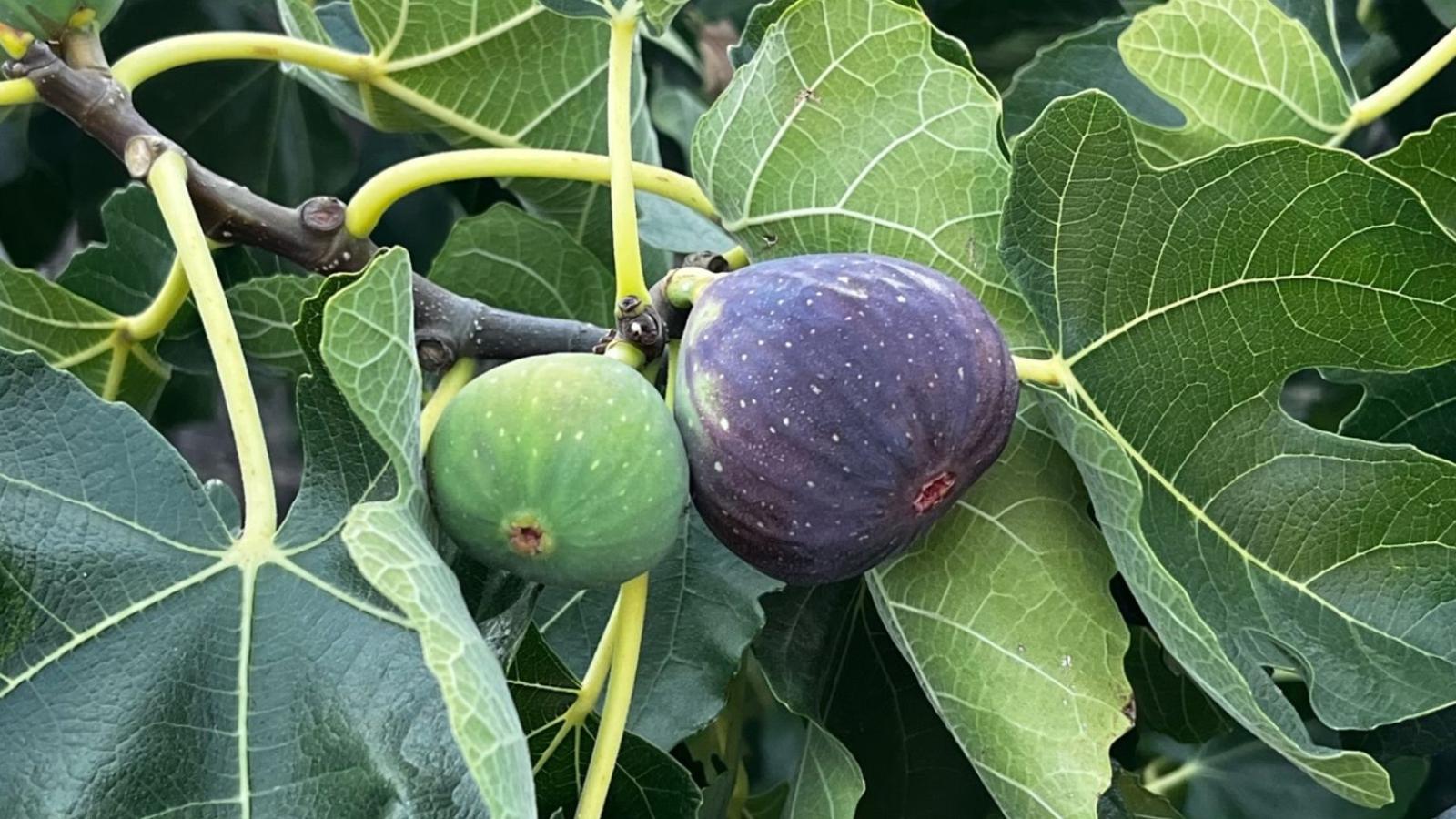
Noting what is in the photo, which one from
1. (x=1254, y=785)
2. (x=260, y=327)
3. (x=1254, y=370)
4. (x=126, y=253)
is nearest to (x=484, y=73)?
(x=260, y=327)

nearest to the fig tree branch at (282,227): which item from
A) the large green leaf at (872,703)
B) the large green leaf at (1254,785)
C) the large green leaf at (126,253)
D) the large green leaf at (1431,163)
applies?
the large green leaf at (872,703)

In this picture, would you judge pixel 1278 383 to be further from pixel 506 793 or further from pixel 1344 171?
pixel 506 793

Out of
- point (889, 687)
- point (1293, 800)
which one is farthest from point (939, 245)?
point (1293, 800)

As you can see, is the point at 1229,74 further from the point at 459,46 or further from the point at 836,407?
the point at 459,46

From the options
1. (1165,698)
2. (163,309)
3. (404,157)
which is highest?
(163,309)

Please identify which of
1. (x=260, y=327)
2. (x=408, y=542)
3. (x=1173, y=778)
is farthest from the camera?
(x=1173, y=778)

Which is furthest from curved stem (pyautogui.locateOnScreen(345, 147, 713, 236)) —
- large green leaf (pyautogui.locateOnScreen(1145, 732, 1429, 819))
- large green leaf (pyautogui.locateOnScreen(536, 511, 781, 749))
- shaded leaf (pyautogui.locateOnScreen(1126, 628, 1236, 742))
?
large green leaf (pyautogui.locateOnScreen(1145, 732, 1429, 819))
